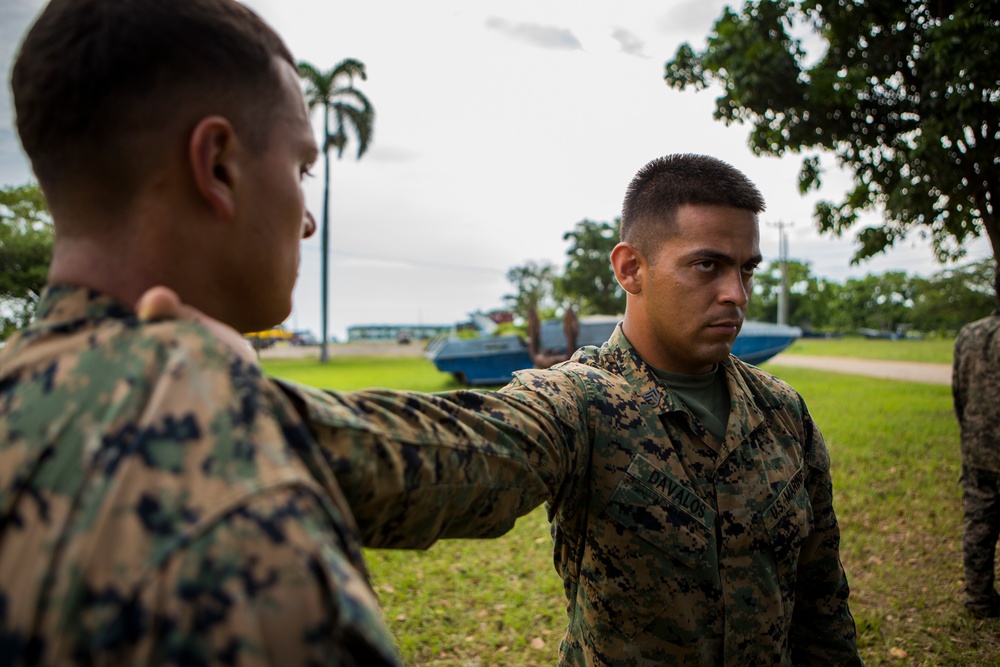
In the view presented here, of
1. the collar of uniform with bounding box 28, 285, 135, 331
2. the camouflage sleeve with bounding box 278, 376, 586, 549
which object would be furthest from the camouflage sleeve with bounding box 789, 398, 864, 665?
the collar of uniform with bounding box 28, 285, 135, 331

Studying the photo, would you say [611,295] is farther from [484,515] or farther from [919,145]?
[484,515]

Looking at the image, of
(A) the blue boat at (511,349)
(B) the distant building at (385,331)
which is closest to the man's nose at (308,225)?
(A) the blue boat at (511,349)

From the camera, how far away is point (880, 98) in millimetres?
7906

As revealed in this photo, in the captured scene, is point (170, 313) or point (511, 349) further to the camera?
point (511, 349)

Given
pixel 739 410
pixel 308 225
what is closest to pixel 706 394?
pixel 739 410

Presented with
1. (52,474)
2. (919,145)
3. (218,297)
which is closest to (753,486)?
(218,297)

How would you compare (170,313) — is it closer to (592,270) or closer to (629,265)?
(629,265)

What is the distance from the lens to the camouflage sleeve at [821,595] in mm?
1983

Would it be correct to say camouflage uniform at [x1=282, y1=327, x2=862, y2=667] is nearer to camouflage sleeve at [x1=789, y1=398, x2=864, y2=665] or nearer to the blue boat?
camouflage sleeve at [x1=789, y1=398, x2=864, y2=665]

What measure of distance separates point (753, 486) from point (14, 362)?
5.97 ft

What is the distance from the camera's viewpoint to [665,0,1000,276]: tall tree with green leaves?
263 inches

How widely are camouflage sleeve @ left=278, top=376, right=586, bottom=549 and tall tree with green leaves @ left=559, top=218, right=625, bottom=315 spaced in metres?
27.4

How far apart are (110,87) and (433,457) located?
31.7 inches

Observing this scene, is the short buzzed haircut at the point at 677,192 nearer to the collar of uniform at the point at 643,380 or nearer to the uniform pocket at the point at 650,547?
the collar of uniform at the point at 643,380
